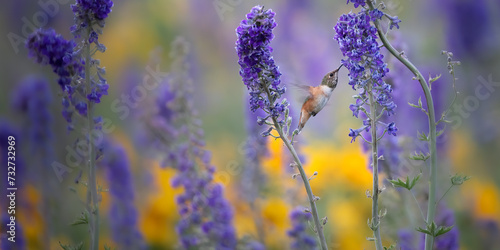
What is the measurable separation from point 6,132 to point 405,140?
56.3 inches

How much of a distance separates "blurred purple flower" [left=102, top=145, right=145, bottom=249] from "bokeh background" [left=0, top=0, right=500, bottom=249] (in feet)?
0.41

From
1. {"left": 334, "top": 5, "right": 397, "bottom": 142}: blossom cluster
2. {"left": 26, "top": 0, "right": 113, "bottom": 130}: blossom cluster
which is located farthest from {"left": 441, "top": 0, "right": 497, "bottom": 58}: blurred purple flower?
{"left": 26, "top": 0, "right": 113, "bottom": 130}: blossom cluster

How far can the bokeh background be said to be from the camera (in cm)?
245

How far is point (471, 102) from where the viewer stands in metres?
2.88

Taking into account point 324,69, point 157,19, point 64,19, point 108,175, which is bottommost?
point 108,175

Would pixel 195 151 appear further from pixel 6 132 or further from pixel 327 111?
pixel 327 111

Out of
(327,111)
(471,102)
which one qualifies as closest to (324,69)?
(327,111)

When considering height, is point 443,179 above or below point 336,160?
below

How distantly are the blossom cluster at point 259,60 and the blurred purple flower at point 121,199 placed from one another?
1.23 m

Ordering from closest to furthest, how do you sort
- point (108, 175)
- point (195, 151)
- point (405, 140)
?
1. point (195, 151)
2. point (405, 140)
3. point (108, 175)

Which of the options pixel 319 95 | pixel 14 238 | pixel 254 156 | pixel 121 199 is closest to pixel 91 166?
pixel 319 95

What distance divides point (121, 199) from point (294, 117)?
752 millimetres

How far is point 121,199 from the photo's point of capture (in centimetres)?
229

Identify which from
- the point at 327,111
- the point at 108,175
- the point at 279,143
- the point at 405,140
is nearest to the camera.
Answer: the point at 405,140
